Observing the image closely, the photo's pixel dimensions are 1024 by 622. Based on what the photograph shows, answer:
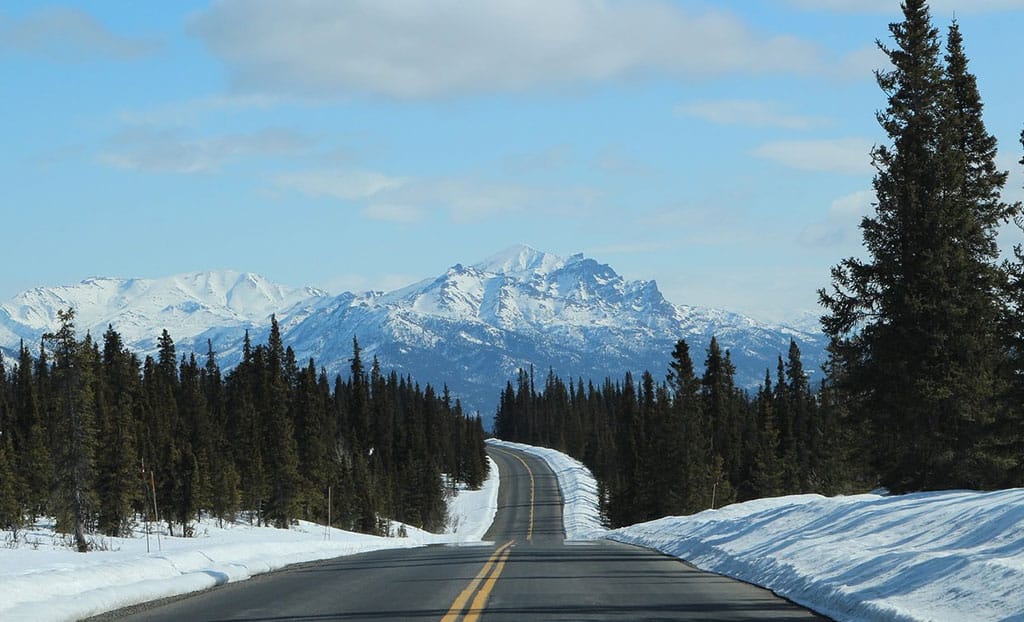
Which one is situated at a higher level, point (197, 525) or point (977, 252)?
Result: point (977, 252)

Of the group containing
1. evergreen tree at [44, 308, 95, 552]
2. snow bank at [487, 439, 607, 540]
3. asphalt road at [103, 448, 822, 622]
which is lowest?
snow bank at [487, 439, 607, 540]

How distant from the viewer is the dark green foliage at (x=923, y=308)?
35.2 meters

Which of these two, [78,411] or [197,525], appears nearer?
[78,411]

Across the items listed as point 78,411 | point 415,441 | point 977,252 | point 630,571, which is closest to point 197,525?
point 78,411

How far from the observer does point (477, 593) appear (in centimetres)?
1577

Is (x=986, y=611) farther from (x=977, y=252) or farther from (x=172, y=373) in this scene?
(x=172, y=373)

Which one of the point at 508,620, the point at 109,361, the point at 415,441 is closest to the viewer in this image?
the point at 508,620

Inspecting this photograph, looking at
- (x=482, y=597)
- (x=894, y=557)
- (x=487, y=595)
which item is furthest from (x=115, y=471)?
(x=894, y=557)

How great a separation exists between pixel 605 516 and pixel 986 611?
119m

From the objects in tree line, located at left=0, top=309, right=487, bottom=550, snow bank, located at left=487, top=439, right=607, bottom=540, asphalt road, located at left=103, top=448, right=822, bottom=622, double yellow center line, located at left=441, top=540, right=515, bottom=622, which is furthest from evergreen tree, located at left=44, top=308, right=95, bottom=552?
snow bank, located at left=487, top=439, right=607, bottom=540

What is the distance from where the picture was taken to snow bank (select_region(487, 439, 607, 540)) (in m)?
119

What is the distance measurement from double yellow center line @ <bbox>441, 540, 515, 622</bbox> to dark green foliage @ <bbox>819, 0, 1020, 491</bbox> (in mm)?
18189

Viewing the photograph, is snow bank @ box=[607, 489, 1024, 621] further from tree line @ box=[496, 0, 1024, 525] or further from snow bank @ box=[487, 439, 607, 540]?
snow bank @ box=[487, 439, 607, 540]

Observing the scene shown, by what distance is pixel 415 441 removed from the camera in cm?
16012
